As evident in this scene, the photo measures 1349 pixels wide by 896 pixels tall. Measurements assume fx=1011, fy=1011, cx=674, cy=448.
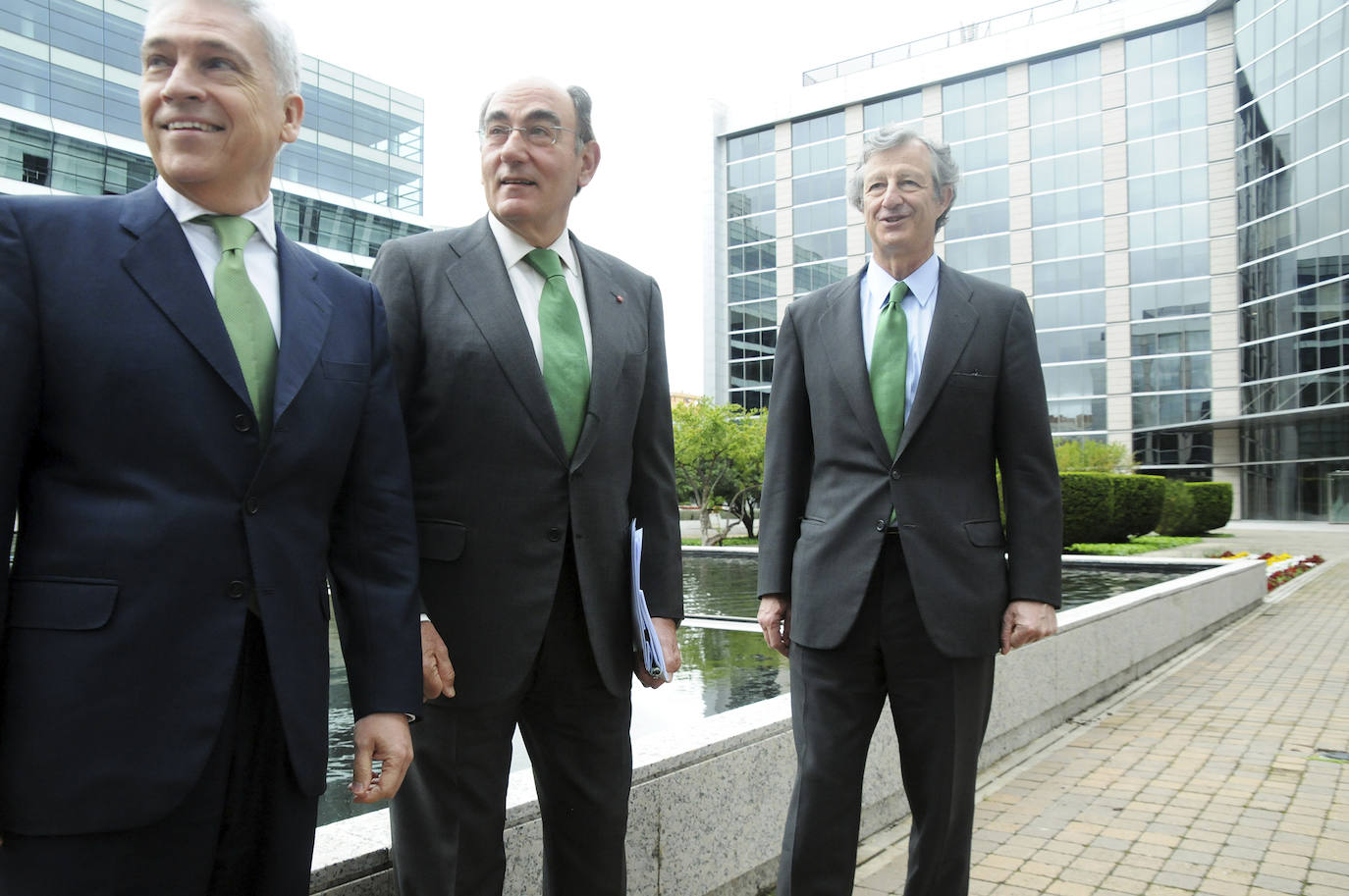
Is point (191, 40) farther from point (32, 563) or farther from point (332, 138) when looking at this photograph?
point (332, 138)

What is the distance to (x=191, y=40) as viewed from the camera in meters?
1.65

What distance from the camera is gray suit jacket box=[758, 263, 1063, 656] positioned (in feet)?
9.03

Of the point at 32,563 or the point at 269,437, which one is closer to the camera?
the point at 32,563

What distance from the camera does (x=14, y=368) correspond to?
54.8 inches

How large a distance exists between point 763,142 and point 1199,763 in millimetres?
48394

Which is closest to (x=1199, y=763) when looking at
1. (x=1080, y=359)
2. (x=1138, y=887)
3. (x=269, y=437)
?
(x=1138, y=887)

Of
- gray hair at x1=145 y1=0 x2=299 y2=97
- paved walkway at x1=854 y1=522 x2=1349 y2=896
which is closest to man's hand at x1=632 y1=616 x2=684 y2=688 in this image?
gray hair at x1=145 y1=0 x2=299 y2=97

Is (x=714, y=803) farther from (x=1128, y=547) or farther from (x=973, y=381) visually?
(x=1128, y=547)

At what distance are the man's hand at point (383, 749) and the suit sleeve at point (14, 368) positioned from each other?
59 cm

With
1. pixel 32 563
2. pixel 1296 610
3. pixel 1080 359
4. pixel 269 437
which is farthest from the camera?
pixel 1080 359

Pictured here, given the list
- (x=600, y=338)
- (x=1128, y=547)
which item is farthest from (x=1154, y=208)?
(x=600, y=338)

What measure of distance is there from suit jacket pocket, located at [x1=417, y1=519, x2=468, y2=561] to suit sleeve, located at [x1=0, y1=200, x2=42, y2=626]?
0.82m

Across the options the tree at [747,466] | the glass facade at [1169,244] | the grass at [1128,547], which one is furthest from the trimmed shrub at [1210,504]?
the glass facade at [1169,244]

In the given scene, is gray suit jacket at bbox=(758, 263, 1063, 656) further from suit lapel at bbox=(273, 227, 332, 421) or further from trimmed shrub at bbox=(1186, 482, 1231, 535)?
trimmed shrub at bbox=(1186, 482, 1231, 535)
